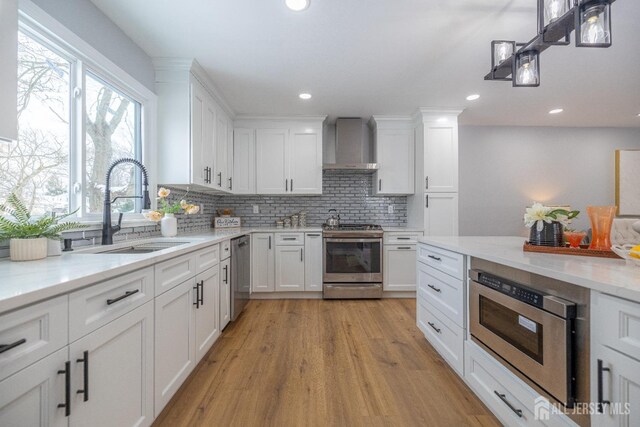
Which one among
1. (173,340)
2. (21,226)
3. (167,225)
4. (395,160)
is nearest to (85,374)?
(173,340)

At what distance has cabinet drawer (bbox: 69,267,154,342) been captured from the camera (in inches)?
34.6

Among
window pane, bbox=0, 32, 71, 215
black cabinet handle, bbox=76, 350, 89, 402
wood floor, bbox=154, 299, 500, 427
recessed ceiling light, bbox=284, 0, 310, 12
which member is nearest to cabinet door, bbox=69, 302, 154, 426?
black cabinet handle, bbox=76, 350, 89, 402

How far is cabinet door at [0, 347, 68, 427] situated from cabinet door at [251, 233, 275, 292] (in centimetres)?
265

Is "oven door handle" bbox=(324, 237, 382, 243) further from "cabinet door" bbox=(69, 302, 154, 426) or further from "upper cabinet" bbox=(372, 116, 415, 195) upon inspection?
"cabinet door" bbox=(69, 302, 154, 426)

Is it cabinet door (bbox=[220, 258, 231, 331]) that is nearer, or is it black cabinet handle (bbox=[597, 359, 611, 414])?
black cabinet handle (bbox=[597, 359, 611, 414])

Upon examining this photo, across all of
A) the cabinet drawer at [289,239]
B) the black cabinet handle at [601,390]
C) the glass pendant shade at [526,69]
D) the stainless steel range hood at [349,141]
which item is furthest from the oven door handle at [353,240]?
the black cabinet handle at [601,390]

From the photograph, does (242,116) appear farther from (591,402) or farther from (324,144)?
(591,402)

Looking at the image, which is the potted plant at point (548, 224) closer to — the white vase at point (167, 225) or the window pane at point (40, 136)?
the white vase at point (167, 225)

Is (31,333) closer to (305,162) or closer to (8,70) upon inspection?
(8,70)

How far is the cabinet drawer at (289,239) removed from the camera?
3.50 metres

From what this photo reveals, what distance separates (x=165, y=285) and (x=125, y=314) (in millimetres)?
325

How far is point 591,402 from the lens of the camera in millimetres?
929

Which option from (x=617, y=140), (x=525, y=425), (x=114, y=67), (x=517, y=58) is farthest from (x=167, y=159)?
(x=617, y=140)

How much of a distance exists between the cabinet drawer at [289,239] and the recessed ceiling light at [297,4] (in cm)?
237
